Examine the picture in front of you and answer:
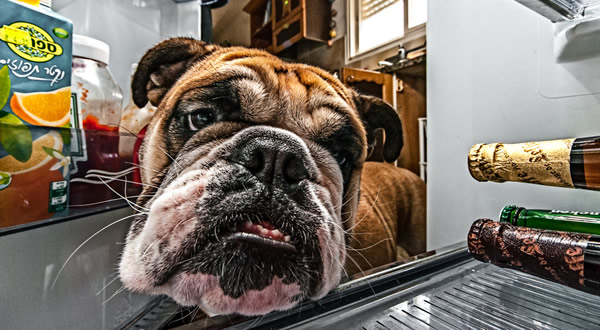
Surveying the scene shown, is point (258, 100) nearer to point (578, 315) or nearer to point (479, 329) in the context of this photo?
point (479, 329)

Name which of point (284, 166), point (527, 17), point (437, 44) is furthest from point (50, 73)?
point (527, 17)

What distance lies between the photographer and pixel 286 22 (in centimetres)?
66

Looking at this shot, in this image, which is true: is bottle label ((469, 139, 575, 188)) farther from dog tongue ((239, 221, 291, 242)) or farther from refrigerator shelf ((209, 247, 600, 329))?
dog tongue ((239, 221, 291, 242))

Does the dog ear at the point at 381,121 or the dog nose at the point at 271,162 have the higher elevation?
the dog ear at the point at 381,121

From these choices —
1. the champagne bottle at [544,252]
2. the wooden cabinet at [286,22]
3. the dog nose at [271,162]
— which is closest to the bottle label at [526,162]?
the champagne bottle at [544,252]

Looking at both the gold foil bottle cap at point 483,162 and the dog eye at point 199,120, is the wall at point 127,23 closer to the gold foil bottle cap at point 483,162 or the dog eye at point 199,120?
the dog eye at point 199,120

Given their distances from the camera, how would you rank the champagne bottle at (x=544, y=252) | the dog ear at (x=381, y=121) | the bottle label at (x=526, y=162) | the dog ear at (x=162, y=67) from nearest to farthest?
the champagne bottle at (x=544, y=252)
the bottle label at (x=526, y=162)
the dog ear at (x=162, y=67)
the dog ear at (x=381, y=121)

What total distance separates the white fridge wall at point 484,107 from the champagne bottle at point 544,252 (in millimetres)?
367

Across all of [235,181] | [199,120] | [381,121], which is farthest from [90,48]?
[381,121]

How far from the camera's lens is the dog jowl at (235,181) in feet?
1.17

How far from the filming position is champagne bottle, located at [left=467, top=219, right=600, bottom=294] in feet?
1.06

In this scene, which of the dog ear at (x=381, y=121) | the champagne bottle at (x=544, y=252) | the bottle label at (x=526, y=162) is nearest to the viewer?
the champagne bottle at (x=544, y=252)

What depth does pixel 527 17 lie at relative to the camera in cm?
66

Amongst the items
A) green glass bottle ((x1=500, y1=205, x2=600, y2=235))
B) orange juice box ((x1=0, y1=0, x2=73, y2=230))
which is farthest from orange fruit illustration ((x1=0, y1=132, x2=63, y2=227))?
green glass bottle ((x1=500, y1=205, x2=600, y2=235))
